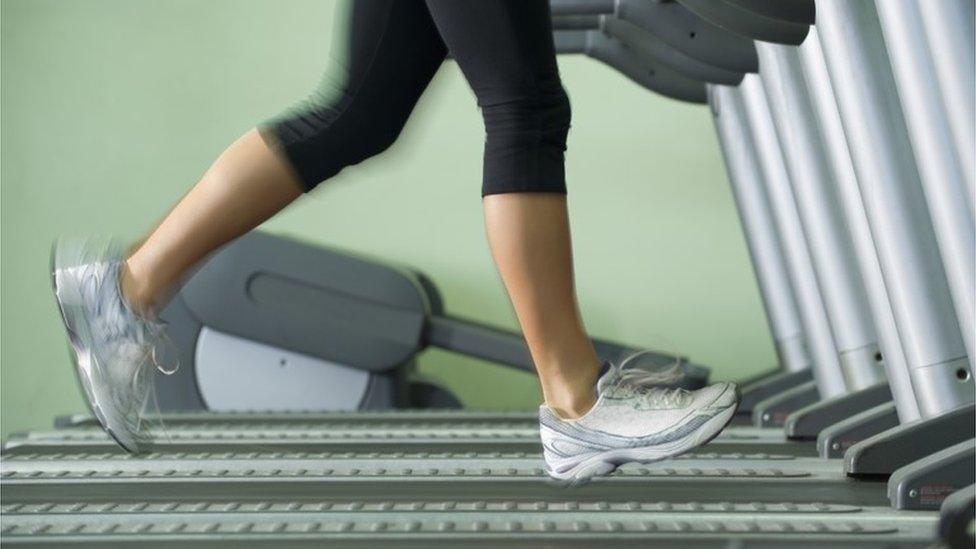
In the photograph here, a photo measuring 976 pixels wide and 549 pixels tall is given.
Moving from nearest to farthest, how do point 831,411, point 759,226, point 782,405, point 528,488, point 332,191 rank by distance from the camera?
point 528,488, point 831,411, point 782,405, point 759,226, point 332,191

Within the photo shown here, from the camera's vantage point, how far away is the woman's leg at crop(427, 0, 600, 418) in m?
1.64

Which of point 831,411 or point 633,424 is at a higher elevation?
point 633,424

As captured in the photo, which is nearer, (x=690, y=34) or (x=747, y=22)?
(x=747, y=22)

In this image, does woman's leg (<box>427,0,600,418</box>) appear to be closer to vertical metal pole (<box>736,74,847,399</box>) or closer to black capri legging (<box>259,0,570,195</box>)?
black capri legging (<box>259,0,570,195</box>)

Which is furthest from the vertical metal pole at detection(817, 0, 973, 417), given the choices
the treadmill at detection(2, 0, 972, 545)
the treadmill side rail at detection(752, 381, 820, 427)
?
the treadmill side rail at detection(752, 381, 820, 427)

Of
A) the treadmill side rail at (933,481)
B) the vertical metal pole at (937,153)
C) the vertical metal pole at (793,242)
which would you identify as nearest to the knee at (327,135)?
the vertical metal pole at (937,153)

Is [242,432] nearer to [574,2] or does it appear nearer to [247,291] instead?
[247,291]

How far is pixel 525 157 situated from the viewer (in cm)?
167

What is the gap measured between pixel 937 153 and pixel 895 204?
0.21 meters

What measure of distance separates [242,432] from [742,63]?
125 centimetres

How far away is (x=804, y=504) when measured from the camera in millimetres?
1812

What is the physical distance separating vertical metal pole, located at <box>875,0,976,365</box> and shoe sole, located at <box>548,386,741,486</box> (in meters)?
0.37

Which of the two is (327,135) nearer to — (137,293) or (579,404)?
(137,293)

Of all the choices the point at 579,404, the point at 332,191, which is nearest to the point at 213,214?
the point at 579,404
